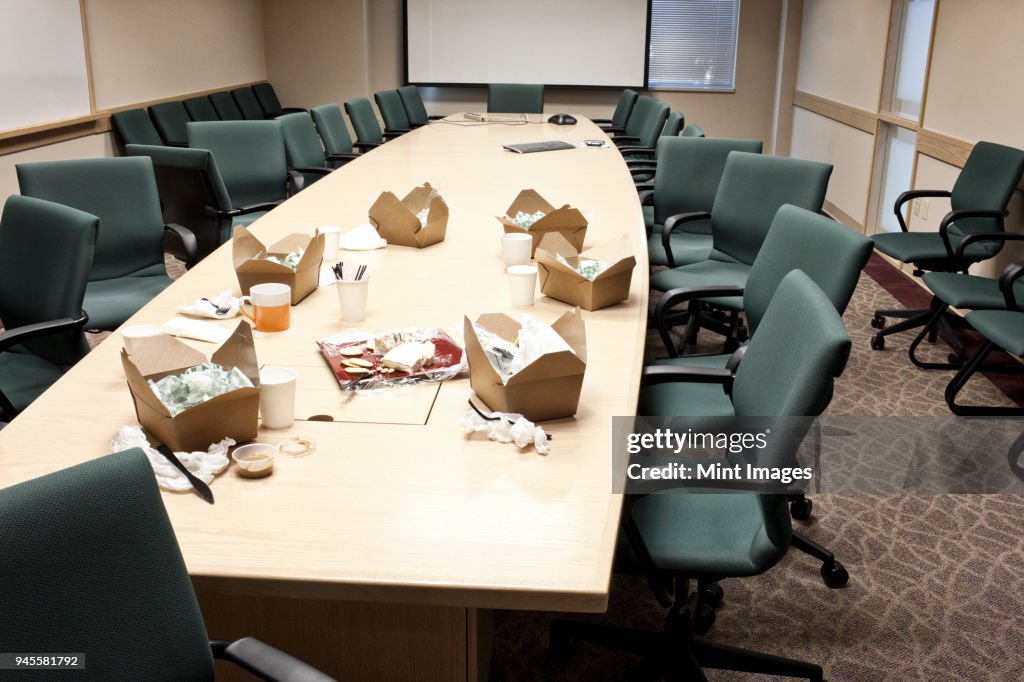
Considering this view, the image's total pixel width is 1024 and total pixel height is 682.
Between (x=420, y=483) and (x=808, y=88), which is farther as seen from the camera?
(x=808, y=88)

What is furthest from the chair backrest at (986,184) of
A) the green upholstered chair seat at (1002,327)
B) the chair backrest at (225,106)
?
the chair backrest at (225,106)

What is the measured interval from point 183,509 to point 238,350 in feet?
1.11

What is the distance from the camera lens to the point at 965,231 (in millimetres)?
4344

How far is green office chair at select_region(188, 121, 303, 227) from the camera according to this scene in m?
4.41

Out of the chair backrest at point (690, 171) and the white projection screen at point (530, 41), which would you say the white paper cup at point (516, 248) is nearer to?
the chair backrest at point (690, 171)

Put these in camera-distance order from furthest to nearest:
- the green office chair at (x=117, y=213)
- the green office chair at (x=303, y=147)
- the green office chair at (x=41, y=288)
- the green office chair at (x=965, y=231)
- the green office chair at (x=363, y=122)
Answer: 1. the green office chair at (x=363, y=122)
2. the green office chair at (x=303, y=147)
3. the green office chair at (x=965, y=231)
4. the green office chair at (x=117, y=213)
5. the green office chair at (x=41, y=288)

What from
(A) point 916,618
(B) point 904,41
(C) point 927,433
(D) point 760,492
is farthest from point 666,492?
(B) point 904,41

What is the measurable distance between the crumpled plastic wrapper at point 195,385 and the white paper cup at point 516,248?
1.21 meters

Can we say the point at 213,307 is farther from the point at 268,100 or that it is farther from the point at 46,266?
the point at 268,100

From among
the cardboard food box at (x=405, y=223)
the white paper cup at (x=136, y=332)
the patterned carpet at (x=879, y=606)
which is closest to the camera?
the white paper cup at (x=136, y=332)

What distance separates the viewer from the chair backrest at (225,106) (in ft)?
24.8

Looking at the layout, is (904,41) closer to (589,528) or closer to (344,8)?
(344,8)

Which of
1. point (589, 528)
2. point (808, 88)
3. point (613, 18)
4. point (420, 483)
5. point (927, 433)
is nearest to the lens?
point (589, 528)

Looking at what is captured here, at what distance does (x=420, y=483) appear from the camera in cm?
148
